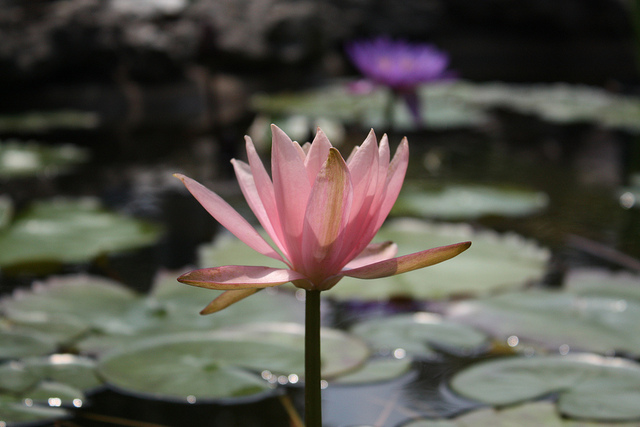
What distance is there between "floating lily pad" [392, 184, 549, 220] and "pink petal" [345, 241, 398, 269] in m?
1.32

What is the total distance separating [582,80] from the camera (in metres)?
5.69

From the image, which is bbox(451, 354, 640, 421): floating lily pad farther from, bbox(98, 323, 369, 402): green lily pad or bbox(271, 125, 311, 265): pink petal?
bbox(271, 125, 311, 265): pink petal

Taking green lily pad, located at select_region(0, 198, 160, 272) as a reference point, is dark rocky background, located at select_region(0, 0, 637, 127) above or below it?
above

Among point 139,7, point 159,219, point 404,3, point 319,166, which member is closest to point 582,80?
point 404,3

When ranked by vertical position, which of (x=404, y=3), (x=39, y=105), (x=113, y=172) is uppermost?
(x=404, y=3)

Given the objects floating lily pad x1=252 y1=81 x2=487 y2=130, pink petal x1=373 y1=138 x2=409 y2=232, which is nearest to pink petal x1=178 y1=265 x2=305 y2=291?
pink petal x1=373 y1=138 x2=409 y2=232

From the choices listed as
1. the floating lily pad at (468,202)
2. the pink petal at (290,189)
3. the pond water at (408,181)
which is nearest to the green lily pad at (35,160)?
the pond water at (408,181)

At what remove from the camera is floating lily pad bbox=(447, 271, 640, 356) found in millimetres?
1137

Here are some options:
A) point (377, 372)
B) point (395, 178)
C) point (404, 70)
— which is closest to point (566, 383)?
point (377, 372)

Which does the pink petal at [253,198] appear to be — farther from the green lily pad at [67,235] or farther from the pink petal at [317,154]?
the green lily pad at [67,235]

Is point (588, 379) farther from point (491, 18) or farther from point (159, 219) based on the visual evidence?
point (491, 18)

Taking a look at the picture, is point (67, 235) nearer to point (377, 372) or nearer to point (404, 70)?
point (377, 372)

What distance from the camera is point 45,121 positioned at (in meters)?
3.43

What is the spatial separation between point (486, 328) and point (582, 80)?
16.6ft
